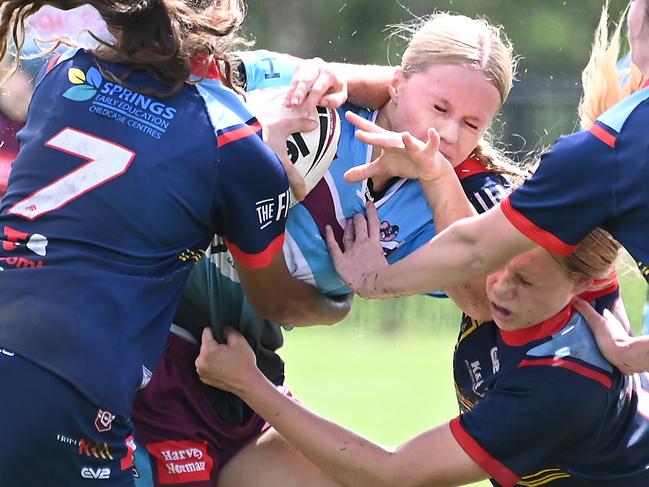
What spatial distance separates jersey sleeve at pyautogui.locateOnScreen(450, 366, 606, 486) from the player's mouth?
0.15 metres

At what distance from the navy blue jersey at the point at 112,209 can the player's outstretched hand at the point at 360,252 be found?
591mm

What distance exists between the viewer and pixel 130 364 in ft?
8.00

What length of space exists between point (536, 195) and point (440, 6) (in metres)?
9.70

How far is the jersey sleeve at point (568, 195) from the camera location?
2.48m

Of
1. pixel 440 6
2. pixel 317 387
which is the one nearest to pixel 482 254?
pixel 317 387

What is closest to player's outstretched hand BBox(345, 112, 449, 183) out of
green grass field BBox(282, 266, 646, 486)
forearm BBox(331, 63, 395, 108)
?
forearm BBox(331, 63, 395, 108)

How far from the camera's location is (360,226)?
320 cm

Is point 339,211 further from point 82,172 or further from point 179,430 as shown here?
point 82,172

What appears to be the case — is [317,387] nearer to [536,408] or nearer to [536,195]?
[536,408]

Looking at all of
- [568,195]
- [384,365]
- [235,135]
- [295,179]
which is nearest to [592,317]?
[568,195]

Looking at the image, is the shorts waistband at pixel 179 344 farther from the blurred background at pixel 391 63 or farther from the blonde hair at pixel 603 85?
the blonde hair at pixel 603 85

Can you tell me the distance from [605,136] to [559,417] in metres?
0.81

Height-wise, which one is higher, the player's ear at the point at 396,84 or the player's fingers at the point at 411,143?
the player's fingers at the point at 411,143

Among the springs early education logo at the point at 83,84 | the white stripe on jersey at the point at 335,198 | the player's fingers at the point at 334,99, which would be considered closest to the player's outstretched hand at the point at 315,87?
the player's fingers at the point at 334,99
